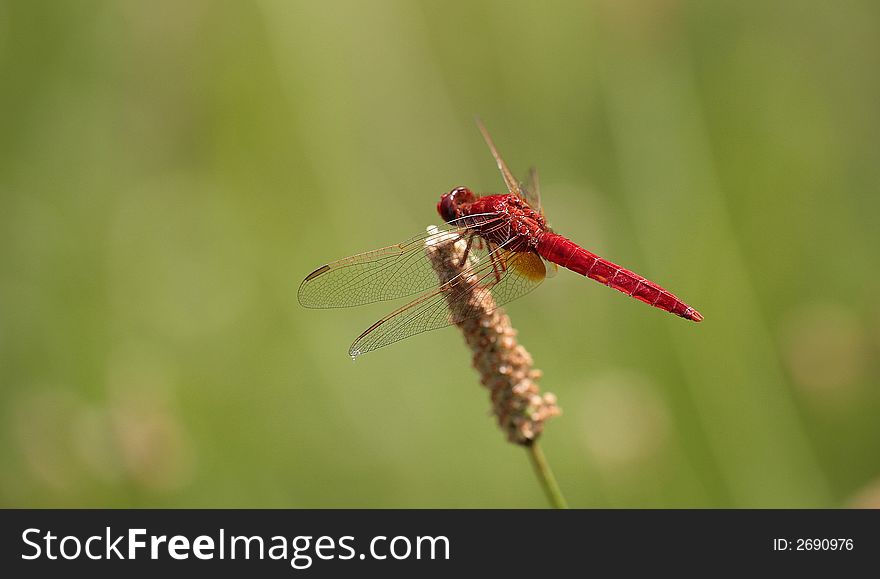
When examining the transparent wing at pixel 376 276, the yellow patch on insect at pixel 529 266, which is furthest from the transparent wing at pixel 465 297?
the transparent wing at pixel 376 276

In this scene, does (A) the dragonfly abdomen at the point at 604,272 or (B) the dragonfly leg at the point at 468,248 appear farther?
(A) the dragonfly abdomen at the point at 604,272

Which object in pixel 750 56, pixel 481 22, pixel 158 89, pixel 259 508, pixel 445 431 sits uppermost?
A: pixel 481 22

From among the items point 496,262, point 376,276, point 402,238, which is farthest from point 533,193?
point 402,238

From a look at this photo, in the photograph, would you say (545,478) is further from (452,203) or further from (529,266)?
(452,203)

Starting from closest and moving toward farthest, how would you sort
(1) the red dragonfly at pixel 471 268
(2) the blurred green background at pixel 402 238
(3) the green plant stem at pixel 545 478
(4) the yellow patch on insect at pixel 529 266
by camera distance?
(3) the green plant stem at pixel 545 478 → (1) the red dragonfly at pixel 471 268 → (4) the yellow patch on insect at pixel 529 266 → (2) the blurred green background at pixel 402 238

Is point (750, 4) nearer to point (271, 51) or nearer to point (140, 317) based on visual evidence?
point (271, 51)

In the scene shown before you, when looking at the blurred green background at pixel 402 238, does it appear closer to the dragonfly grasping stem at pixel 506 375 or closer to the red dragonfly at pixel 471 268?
the red dragonfly at pixel 471 268

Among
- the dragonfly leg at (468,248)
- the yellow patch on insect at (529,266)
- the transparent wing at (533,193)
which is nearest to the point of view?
the dragonfly leg at (468,248)

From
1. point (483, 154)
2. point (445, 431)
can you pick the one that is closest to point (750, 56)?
point (483, 154)
